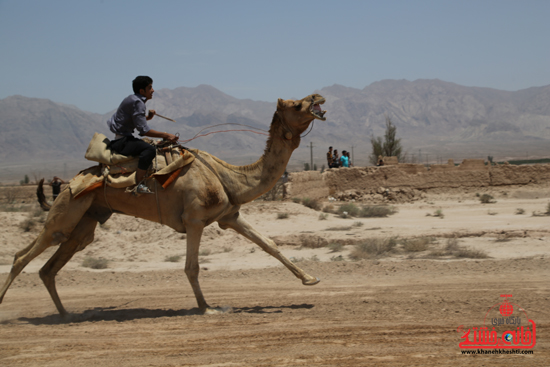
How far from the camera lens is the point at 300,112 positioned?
22.3 ft

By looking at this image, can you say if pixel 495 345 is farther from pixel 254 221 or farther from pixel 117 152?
pixel 254 221

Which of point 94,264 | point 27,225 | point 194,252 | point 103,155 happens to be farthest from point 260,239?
point 27,225

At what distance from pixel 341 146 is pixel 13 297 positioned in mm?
180236

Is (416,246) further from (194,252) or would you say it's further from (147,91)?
(147,91)

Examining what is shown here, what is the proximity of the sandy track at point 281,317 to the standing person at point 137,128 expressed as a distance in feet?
6.63

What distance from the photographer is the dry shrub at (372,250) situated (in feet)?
39.6

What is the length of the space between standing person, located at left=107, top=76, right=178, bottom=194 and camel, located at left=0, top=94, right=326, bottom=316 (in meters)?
0.39

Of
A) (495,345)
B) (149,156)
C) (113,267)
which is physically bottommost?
(113,267)

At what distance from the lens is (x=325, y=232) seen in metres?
16.8

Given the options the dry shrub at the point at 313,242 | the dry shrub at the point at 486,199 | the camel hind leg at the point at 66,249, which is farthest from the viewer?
the dry shrub at the point at 486,199

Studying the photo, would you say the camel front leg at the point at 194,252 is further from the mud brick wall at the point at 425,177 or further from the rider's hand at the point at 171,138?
the mud brick wall at the point at 425,177

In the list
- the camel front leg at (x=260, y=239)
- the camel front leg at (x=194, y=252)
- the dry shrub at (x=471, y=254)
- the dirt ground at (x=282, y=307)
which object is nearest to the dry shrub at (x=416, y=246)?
the dirt ground at (x=282, y=307)

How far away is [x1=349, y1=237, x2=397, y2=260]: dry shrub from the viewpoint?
39.6ft

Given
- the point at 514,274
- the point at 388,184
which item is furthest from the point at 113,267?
the point at 388,184
